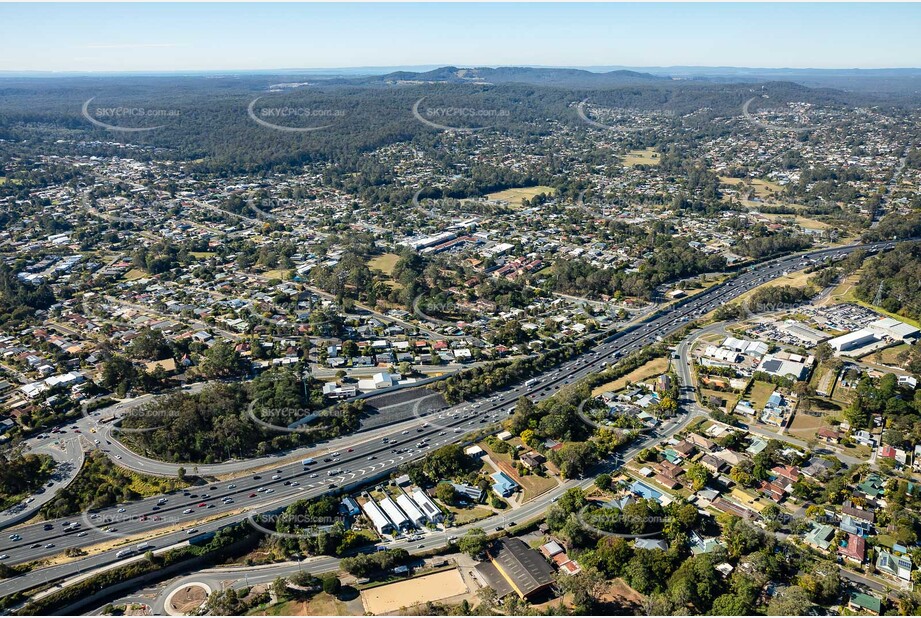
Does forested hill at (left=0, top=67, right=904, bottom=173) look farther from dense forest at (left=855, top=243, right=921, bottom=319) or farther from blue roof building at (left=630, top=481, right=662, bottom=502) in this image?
blue roof building at (left=630, top=481, right=662, bottom=502)

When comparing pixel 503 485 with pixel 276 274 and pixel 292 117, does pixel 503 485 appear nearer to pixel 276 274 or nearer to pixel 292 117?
pixel 276 274

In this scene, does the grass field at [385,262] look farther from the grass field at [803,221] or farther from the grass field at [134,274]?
the grass field at [803,221]

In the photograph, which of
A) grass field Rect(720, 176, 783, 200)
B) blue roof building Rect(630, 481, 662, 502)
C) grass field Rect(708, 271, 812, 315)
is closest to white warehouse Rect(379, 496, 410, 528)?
blue roof building Rect(630, 481, 662, 502)

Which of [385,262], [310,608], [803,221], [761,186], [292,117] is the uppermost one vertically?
[292,117]

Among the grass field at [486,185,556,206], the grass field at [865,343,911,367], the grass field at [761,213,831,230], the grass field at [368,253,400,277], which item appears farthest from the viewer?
the grass field at [486,185,556,206]

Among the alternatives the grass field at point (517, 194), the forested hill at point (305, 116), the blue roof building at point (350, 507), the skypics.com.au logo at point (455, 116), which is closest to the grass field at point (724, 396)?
the blue roof building at point (350, 507)

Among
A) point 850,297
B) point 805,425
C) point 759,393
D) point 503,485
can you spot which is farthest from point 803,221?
point 503,485
